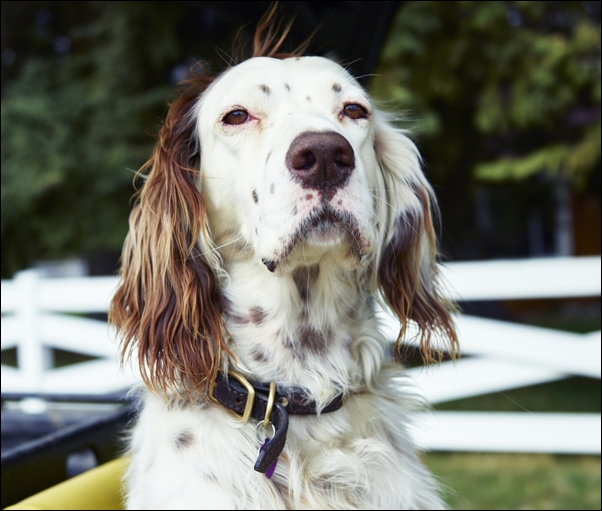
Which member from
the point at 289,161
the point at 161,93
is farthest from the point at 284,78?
the point at 161,93

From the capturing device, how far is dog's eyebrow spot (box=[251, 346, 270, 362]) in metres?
1.79

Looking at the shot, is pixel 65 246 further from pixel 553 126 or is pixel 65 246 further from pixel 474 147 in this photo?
pixel 553 126

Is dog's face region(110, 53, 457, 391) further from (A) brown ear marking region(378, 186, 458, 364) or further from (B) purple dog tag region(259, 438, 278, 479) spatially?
(B) purple dog tag region(259, 438, 278, 479)

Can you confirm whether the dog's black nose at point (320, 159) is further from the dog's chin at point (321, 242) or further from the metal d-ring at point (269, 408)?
the metal d-ring at point (269, 408)

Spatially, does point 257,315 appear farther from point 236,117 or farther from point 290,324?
point 236,117

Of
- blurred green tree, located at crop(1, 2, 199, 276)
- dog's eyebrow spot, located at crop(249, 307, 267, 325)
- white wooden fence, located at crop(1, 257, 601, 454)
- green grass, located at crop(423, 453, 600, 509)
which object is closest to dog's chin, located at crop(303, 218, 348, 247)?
dog's eyebrow spot, located at crop(249, 307, 267, 325)

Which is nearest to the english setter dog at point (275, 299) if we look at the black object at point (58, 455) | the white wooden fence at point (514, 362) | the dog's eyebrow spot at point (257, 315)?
the dog's eyebrow spot at point (257, 315)

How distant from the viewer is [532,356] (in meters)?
4.20

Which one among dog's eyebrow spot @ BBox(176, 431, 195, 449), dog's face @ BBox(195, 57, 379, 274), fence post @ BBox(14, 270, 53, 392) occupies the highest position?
dog's face @ BBox(195, 57, 379, 274)

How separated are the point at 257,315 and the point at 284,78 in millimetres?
713

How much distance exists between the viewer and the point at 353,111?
6.17ft

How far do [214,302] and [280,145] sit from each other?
1.74 ft

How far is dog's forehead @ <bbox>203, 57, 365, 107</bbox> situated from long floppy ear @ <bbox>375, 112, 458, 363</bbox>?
1.02ft

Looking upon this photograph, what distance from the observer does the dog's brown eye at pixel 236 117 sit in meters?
1.83
